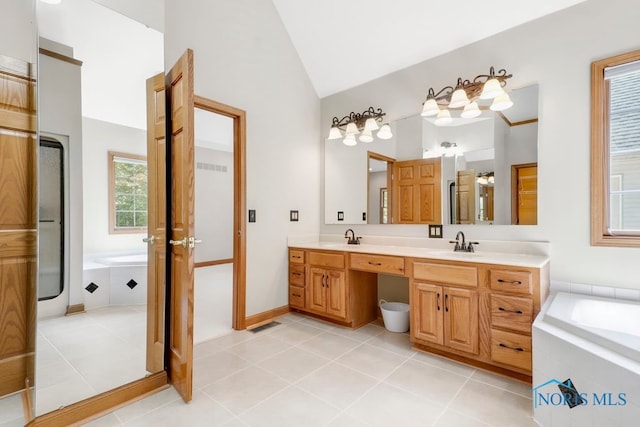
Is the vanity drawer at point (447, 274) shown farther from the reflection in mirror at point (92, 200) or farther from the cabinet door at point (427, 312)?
the reflection in mirror at point (92, 200)

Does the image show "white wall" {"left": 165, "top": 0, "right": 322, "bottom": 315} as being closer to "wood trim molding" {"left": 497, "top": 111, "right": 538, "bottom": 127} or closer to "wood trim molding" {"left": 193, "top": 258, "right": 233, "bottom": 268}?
"wood trim molding" {"left": 193, "top": 258, "right": 233, "bottom": 268}

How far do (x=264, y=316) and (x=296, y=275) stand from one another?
1.80 feet

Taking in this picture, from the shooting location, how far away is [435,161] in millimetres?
3018

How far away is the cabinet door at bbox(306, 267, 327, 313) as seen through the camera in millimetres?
3189

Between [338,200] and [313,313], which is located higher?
[338,200]

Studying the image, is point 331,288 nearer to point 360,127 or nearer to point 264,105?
point 360,127

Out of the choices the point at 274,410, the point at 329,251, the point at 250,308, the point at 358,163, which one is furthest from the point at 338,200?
the point at 274,410

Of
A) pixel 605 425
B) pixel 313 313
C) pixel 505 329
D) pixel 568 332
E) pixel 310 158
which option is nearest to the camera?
pixel 605 425

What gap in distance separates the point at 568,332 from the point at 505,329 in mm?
539

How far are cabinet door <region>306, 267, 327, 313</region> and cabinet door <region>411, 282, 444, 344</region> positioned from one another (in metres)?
0.97

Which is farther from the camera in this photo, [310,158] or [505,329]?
[310,158]

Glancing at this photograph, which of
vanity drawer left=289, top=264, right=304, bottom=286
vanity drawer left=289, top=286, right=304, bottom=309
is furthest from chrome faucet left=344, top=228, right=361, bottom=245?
vanity drawer left=289, top=286, right=304, bottom=309

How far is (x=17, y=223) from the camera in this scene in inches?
67.2

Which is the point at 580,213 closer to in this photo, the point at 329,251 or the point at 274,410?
the point at 329,251
